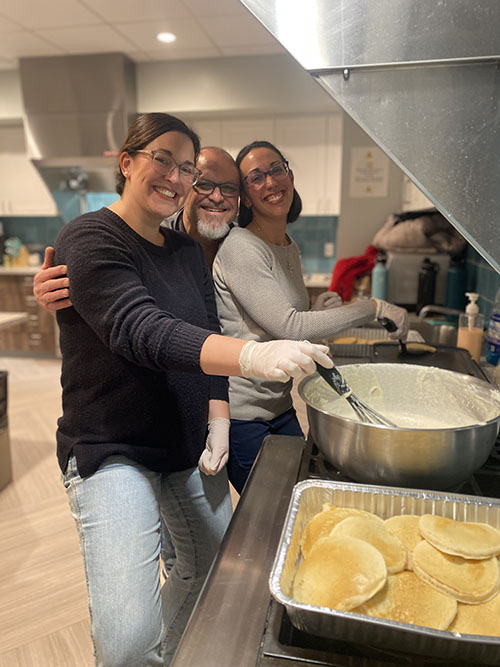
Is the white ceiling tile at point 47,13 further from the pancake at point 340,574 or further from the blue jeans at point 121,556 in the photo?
the pancake at point 340,574

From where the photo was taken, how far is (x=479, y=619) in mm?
437

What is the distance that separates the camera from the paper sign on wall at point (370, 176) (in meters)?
2.78

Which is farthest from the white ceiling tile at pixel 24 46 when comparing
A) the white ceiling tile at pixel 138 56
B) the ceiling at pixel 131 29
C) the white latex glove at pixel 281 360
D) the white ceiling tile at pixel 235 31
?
the white latex glove at pixel 281 360

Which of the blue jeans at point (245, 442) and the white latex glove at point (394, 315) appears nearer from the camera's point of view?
A: the blue jeans at point (245, 442)

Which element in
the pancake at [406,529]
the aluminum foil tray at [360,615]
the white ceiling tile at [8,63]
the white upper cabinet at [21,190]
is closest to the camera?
the aluminum foil tray at [360,615]

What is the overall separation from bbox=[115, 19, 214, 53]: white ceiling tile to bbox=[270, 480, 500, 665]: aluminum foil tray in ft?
9.92

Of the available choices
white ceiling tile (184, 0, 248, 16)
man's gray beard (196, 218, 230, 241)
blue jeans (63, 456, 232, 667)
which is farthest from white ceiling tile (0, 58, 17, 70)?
blue jeans (63, 456, 232, 667)

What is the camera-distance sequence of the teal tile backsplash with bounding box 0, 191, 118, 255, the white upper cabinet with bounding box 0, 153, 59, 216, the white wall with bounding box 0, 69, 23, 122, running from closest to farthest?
the white wall with bounding box 0, 69, 23, 122 < the white upper cabinet with bounding box 0, 153, 59, 216 < the teal tile backsplash with bounding box 0, 191, 118, 255

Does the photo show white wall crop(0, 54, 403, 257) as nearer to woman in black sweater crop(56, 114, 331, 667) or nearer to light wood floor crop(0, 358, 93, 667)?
light wood floor crop(0, 358, 93, 667)

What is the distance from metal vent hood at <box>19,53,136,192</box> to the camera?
11.1 ft

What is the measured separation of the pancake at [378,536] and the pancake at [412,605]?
2cm

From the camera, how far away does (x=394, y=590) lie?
47cm

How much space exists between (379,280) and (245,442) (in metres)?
1.54

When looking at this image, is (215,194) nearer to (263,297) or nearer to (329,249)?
(263,297)
